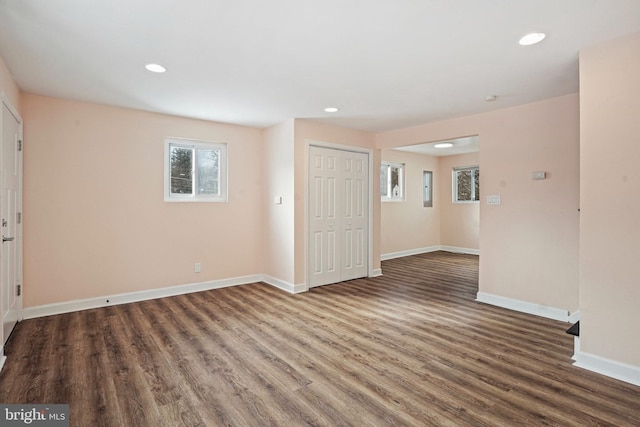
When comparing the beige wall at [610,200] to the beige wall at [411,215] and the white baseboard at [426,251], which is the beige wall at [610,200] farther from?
the white baseboard at [426,251]

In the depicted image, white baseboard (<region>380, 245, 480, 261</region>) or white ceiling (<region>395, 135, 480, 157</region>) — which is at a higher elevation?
white ceiling (<region>395, 135, 480, 157</region>)

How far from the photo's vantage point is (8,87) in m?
3.00

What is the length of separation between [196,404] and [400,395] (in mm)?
1320

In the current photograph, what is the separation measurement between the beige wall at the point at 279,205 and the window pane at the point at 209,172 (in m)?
0.74

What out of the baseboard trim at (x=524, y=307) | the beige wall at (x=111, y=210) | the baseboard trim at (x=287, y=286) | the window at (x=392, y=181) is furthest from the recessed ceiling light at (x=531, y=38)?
the window at (x=392, y=181)

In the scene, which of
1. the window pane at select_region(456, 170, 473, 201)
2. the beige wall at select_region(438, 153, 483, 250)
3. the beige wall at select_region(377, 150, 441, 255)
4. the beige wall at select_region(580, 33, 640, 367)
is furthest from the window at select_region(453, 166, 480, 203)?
the beige wall at select_region(580, 33, 640, 367)

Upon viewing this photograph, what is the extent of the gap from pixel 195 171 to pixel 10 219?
2.15m

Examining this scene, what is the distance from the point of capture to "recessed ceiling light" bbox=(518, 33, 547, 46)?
2322 mm

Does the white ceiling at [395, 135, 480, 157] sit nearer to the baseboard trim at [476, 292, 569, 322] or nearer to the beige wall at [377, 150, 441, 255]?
the beige wall at [377, 150, 441, 255]

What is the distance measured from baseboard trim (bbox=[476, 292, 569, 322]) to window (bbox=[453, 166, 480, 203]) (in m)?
4.42

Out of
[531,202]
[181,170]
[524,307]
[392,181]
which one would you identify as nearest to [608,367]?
[524,307]

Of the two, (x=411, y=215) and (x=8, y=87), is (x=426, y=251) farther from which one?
(x=8, y=87)

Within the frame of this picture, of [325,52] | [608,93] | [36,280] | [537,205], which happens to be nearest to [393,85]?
[325,52]

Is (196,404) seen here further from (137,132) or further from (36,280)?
(137,132)
